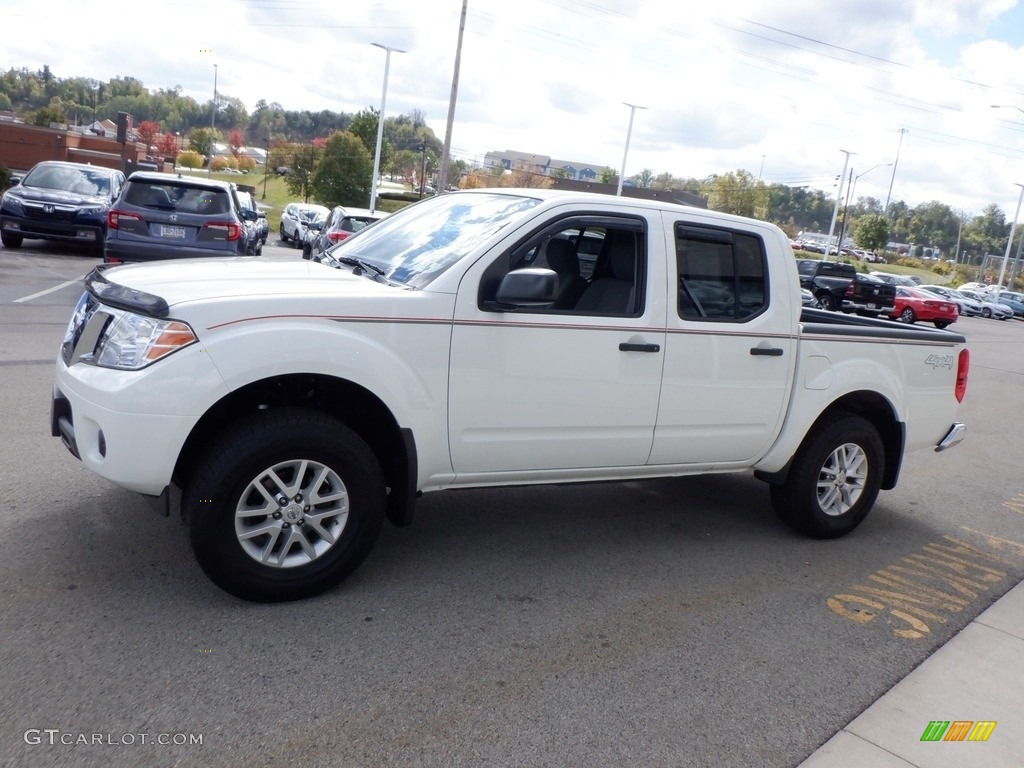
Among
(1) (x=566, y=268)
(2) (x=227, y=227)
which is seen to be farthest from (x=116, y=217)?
(1) (x=566, y=268)

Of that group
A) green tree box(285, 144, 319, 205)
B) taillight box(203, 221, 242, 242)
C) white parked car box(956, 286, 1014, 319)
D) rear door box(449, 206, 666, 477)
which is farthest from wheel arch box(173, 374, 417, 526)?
green tree box(285, 144, 319, 205)

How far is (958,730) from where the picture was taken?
392 centimetres

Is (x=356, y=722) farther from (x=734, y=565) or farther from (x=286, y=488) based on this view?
(x=734, y=565)

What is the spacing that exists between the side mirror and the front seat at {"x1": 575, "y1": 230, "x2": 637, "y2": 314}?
0.60 m

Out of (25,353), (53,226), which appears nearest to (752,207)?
(53,226)

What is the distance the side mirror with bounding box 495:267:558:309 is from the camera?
4312mm

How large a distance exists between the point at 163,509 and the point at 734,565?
317 cm

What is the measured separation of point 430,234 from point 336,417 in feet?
3.86

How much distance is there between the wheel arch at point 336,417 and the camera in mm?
4160

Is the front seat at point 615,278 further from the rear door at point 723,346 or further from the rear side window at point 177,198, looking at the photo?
the rear side window at point 177,198

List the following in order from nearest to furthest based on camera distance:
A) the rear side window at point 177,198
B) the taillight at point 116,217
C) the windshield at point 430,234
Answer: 1. the windshield at point 430,234
2. the taillight at point 116,217
3. the rear side window at point 177,198

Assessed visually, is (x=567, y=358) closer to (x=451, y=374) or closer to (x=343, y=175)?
(x=451, y=374)

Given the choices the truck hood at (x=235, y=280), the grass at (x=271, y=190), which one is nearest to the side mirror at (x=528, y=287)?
the truck hood at (x=235, y=280)

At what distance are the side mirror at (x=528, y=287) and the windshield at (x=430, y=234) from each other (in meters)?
0.38
